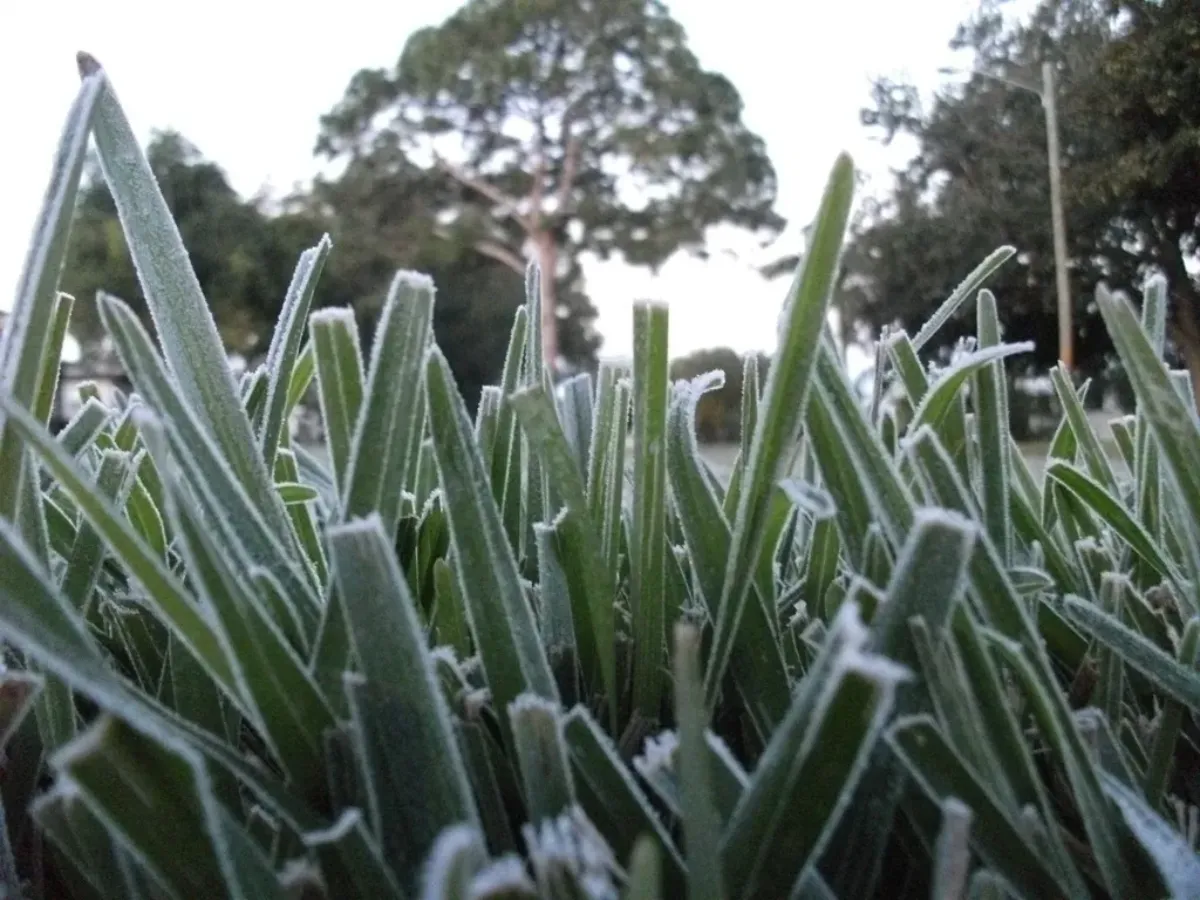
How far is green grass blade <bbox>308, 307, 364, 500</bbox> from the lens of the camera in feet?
0.55

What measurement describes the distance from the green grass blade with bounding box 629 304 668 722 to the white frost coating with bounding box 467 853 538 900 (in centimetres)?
7

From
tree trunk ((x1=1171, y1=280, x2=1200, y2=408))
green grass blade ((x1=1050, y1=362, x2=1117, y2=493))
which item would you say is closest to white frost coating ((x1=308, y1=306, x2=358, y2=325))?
green grass blade ((x1=1050, y1=362, x2=1117, y2=493))

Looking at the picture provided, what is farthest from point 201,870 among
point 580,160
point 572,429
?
point 580,160

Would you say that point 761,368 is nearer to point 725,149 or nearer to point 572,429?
point 572,429

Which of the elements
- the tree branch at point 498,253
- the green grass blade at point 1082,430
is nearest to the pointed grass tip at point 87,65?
the green grass blade at point 1082,430

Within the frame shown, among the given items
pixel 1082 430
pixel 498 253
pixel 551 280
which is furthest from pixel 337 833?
pixel 498 253

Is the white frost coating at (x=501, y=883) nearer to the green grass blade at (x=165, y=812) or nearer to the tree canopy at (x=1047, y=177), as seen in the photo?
the green grass blade at (x=165, y=812)

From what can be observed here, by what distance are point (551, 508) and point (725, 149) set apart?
9829 mm

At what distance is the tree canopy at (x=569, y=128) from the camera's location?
9.27 meters

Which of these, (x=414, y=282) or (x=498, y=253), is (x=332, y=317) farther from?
(x=498, y=253)

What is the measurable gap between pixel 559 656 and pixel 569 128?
9.91 metres

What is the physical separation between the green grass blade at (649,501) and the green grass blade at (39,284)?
8 cm

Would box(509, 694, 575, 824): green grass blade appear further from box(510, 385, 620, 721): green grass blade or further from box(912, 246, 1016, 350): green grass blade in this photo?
box(912, 246, 1016, 350): green grass blade

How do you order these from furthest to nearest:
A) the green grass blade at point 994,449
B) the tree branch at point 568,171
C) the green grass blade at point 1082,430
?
1. the tree branch at point 568,171
2. the green grass blade at point 1082,430
3. the green grass blade at point 994,449
